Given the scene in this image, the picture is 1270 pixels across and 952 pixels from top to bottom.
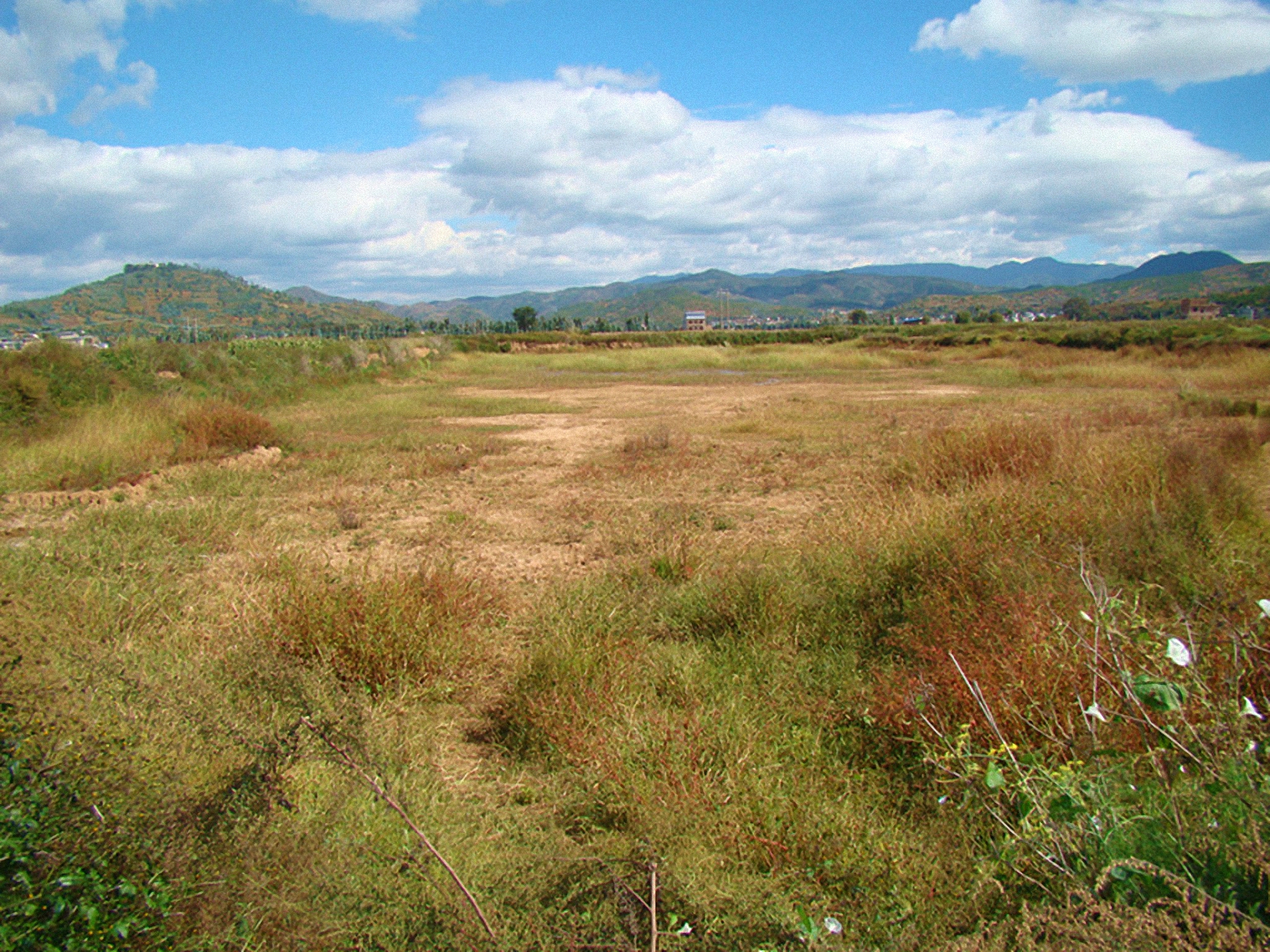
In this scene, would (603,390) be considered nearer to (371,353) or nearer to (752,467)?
(371,353)

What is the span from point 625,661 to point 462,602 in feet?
4.64

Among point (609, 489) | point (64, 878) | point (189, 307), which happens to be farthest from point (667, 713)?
point (189, 307)

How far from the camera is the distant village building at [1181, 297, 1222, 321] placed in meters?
75.2

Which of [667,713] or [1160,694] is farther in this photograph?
[667,713]

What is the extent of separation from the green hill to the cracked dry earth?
7250 centimetres

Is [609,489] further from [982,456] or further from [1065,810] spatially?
[1065,810]

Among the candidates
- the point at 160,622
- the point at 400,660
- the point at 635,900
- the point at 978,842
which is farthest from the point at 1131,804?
the point at 160,622

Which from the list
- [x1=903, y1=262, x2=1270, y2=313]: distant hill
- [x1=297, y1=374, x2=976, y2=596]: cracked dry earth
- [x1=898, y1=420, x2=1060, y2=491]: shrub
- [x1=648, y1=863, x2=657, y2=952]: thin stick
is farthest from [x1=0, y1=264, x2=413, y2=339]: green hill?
[x1=903, y1=262, x2=1270, y2=313]: distant hill

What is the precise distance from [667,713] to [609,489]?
23.6ft

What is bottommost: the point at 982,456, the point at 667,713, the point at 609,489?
the point at 609,489

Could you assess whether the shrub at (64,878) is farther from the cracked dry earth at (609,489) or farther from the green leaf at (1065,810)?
the cracked dry earth at (609,489)

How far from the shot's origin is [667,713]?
3.58 meters

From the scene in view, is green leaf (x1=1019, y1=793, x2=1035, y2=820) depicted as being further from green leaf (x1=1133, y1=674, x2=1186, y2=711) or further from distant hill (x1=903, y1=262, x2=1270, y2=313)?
distant hill (x1=903, y1=262, x2=1270, y2=313)

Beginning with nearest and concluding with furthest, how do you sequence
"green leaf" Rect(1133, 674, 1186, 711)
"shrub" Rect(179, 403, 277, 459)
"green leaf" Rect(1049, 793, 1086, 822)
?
1. "green leaf" Rect(1133, 674, 1186, 711)
2. "green leaf" Rect(1049, 793, 1086, 822)
3. "shrub" Rect(179, 403, 277, 459)
